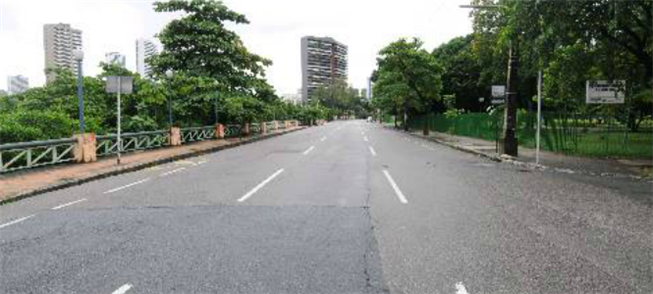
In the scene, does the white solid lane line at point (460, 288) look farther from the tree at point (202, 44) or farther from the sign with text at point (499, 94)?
the tree at point (202, 44)

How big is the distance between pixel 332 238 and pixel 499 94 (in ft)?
53.2

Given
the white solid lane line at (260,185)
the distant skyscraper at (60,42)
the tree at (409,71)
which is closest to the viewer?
the white solid lane line at (260,185)

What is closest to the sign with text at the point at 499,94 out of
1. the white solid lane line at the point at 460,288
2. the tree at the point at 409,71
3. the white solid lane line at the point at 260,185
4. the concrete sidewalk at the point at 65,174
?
the white solid lane line at the point at 260,185

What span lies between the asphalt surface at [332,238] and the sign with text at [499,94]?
29.3ft

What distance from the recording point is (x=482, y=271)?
17.5 feet

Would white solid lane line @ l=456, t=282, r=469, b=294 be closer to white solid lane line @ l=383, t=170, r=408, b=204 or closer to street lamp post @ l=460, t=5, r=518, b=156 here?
white solid lane line @ l=383, t=170, r=408, b=204

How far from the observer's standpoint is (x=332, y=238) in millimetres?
6730

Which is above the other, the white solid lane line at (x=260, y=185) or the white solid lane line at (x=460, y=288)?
the white solid lane line at (x=260, y=185)

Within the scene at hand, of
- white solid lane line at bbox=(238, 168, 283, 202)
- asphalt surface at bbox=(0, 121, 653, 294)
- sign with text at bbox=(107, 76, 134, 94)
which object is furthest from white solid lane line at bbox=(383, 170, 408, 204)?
sign with text at bbox=(107, 76, 134, 94)

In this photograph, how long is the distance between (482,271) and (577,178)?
953cm

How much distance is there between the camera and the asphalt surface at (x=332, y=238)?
200 inches

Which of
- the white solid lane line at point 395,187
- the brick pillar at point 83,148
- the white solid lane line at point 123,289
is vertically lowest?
the white solid lane line at point 123,289

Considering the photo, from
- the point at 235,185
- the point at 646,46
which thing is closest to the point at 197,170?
the point at 235,185

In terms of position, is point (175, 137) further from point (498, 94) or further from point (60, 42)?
point (498, 94)
